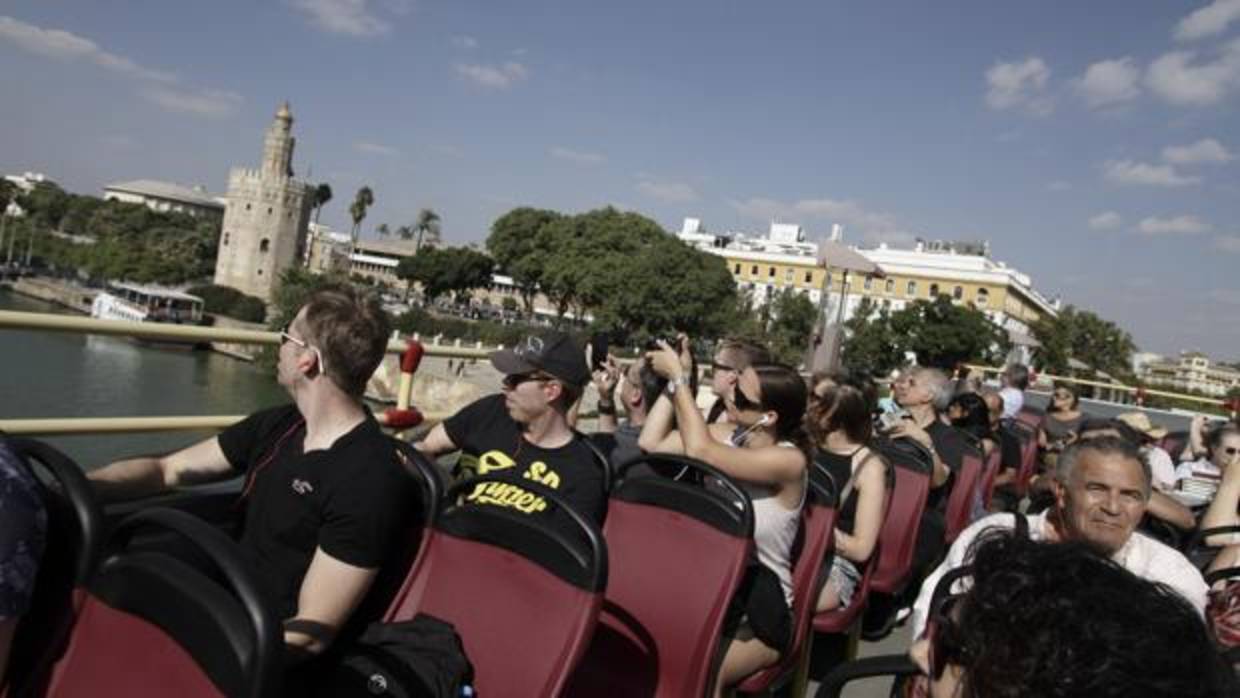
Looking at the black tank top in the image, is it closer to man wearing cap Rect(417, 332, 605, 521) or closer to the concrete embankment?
man wearing cap Rect(417, 332, 605, 521)

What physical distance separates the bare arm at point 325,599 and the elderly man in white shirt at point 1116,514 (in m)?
1.56

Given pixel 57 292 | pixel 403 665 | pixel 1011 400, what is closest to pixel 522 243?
pixel 57 292

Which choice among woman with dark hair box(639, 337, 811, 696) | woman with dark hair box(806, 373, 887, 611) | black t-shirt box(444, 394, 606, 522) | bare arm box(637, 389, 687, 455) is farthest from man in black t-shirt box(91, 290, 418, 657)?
woman with dark hair box(806, 373, 887, 611)

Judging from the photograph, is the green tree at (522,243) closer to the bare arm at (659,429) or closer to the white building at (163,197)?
the bare arm at (659,429)

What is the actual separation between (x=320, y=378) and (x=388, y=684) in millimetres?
827

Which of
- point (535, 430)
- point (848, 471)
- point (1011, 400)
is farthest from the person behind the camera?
point (1011, 400)

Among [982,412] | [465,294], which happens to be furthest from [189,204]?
[982,412]

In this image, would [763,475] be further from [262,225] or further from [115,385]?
[262,225]

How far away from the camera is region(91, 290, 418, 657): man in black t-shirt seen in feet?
A: 6.34

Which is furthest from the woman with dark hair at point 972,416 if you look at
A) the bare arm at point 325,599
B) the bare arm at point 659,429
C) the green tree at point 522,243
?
the green tree at point 522,243

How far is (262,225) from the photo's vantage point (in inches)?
3258

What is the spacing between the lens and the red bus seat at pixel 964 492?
18.4ft

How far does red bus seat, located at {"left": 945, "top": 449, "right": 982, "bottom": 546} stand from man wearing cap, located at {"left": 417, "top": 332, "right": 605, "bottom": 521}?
11.2 feet

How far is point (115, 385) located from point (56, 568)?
31283 millimetres
